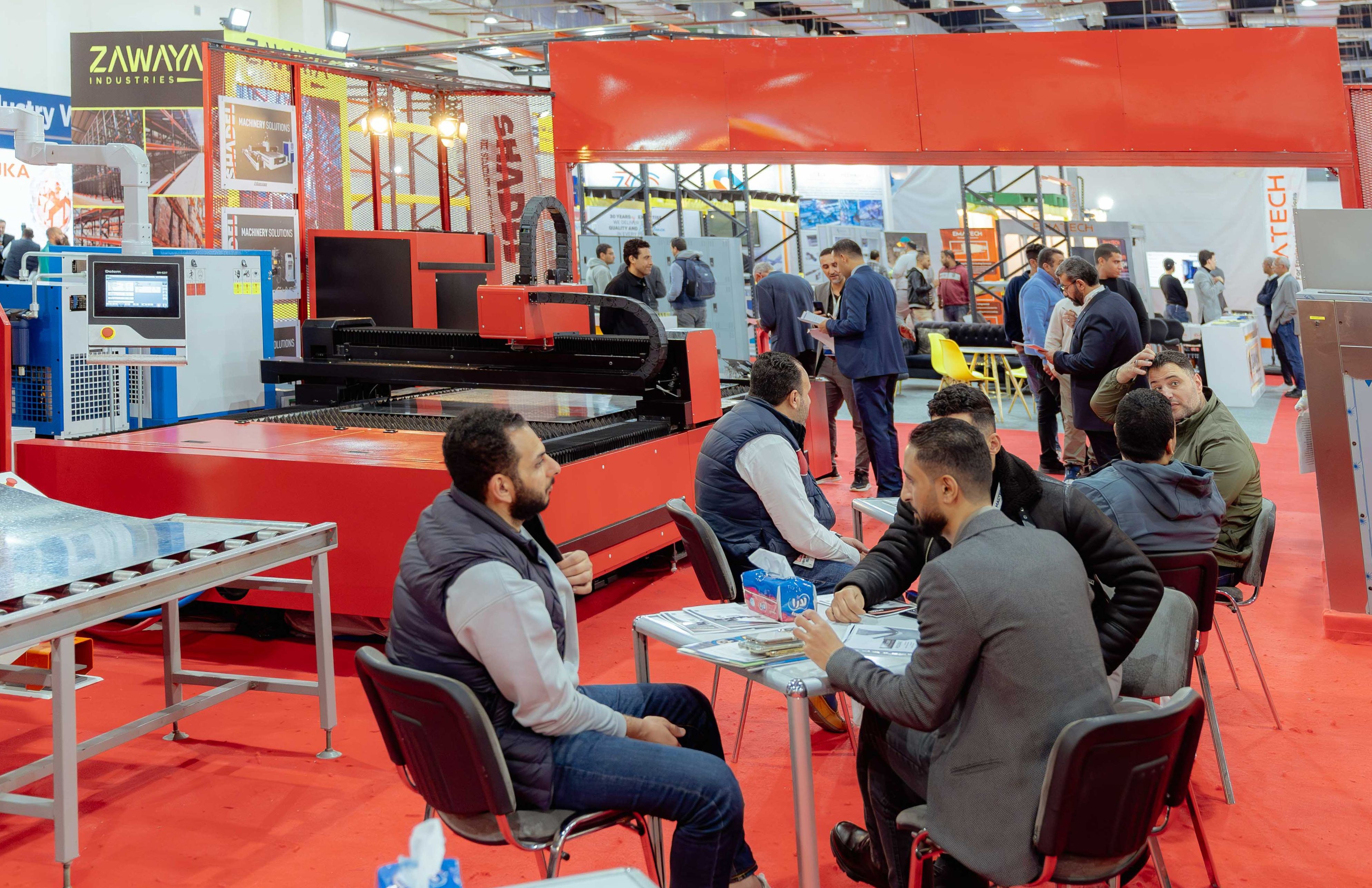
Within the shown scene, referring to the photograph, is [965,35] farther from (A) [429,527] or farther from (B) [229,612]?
(B) [229,612]

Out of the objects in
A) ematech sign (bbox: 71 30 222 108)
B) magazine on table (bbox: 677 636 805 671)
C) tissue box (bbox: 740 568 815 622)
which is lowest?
magazine on table (bbox: 677 636 805 671)

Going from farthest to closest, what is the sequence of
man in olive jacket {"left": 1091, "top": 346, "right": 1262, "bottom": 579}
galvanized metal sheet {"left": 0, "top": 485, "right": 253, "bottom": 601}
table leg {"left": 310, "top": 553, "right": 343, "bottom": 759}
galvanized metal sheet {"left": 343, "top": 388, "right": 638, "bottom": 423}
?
galvanized metal sheet {"left": 343, "top": 388, "right": 638, "bottom": 423}
man in olive jacket {"left": 1091, "top": 346, "right": 1262, "bottom": 579}
table leg {"left": 310, "top": 553, "right": 343, "bottom": 759}
galvanized metal sheet {"left": 0, "top": 485, "right": 253, "bottom": 601}

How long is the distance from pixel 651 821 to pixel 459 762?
1.68ft

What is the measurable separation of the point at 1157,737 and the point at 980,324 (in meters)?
11.2

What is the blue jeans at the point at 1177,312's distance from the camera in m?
13.3

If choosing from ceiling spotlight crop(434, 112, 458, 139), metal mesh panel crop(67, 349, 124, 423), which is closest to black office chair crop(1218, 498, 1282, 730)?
metal mesh panel crop(67, 349, 124, 423)

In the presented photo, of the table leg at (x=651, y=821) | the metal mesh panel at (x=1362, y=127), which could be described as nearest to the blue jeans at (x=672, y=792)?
the table leg at (x=651, y=821)

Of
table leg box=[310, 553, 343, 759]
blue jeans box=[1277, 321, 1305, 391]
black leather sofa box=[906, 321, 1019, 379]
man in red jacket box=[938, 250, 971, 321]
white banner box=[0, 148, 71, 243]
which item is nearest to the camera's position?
table leg box=[310, 553, 343, 759]

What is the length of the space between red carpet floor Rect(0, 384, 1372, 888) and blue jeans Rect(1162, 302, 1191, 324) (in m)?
9.26

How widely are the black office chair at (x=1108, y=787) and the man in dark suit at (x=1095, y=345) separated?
3.89 metres

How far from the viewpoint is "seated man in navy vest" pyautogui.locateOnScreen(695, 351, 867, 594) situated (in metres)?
3.49

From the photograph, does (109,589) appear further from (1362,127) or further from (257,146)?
(1362,127)

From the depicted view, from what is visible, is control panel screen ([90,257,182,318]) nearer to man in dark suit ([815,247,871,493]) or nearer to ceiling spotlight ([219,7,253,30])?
man in dark suit ([815,247,871,493])

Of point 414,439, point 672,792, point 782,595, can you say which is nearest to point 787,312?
point 414,439
